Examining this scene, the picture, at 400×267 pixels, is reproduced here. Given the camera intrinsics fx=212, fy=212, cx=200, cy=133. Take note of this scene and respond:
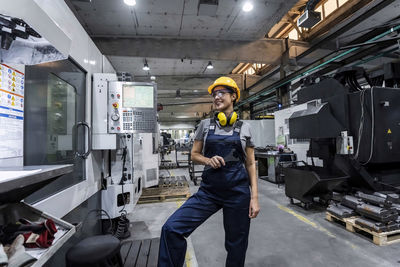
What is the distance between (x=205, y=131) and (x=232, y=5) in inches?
134

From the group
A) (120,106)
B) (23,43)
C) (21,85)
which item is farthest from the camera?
(120,106)

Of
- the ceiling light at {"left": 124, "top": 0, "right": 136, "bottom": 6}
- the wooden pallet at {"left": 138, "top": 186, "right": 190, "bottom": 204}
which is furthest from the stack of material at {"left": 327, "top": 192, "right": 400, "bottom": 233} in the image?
the ceiling light at {"left": 124, "top": 0, "right": 136, "bottom": 6}

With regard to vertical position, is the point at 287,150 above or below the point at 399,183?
above

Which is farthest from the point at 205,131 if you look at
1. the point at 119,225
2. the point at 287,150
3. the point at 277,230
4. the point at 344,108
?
the point at 287,150

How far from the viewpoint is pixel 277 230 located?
10.3ft

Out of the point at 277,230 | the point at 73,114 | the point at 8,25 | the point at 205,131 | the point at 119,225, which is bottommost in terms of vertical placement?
the point at 277,230

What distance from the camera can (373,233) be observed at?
2705 mm

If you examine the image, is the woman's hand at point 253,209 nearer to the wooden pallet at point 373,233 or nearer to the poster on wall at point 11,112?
the poster on wall at point 11,112

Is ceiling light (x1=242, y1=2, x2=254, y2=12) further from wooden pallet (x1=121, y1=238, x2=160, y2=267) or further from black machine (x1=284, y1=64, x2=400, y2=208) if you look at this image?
wooden pallet (x1=121, y1=238, x2=160, y2=267)

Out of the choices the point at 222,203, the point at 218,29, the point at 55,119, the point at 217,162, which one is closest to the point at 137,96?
the point at 55,119

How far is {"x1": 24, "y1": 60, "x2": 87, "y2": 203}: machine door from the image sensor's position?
5.34 feet

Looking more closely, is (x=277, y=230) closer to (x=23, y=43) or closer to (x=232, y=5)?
(x=23, y=43)

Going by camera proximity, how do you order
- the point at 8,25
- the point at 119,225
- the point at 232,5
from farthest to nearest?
the point at 232,5 < the point at 119,225 < the point at 8,25

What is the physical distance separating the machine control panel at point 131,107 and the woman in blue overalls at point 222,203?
113 centimetres
